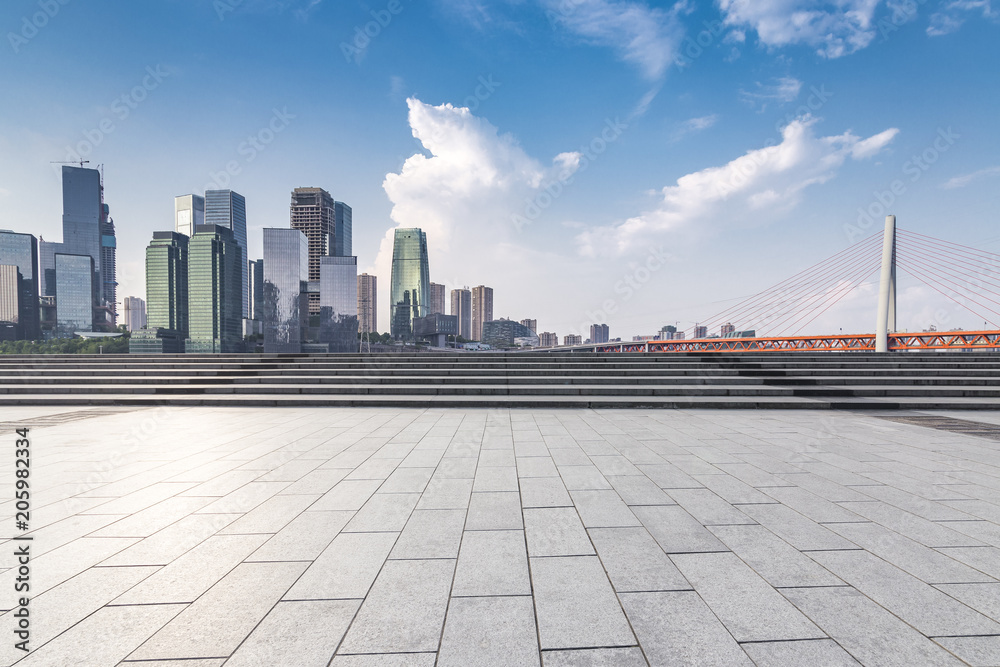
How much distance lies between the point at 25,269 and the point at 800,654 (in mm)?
216340

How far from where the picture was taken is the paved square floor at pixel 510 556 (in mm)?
2340

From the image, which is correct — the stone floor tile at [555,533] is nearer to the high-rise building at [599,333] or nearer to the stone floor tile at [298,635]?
the stone floor tile at [298,635]

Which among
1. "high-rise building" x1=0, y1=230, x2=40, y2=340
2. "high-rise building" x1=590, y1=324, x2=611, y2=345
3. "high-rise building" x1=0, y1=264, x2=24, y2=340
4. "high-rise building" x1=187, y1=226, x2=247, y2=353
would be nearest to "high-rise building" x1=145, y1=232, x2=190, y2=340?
"high-rise building" x1=187, y1=226, x2=247, y2=353

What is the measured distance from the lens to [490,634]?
2.41 metres

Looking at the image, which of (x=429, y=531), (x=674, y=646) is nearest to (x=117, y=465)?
(x=429, y=531)

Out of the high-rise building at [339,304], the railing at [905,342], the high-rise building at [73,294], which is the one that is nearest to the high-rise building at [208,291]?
the high-rise building at [73,294]

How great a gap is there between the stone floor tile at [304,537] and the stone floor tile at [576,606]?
1.92 metres

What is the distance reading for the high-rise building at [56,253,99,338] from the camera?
135125mm

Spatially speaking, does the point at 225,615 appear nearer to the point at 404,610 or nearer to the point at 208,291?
the point at 404,610

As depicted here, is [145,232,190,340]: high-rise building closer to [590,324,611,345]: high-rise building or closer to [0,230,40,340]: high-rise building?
[0,230,40,340]: high-rise building

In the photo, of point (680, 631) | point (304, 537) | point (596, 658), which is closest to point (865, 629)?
point (680, 631)

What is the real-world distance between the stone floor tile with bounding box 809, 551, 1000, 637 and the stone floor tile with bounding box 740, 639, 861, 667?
27.2 inches

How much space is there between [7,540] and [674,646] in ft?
18.3

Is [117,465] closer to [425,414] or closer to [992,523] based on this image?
[425,414]
